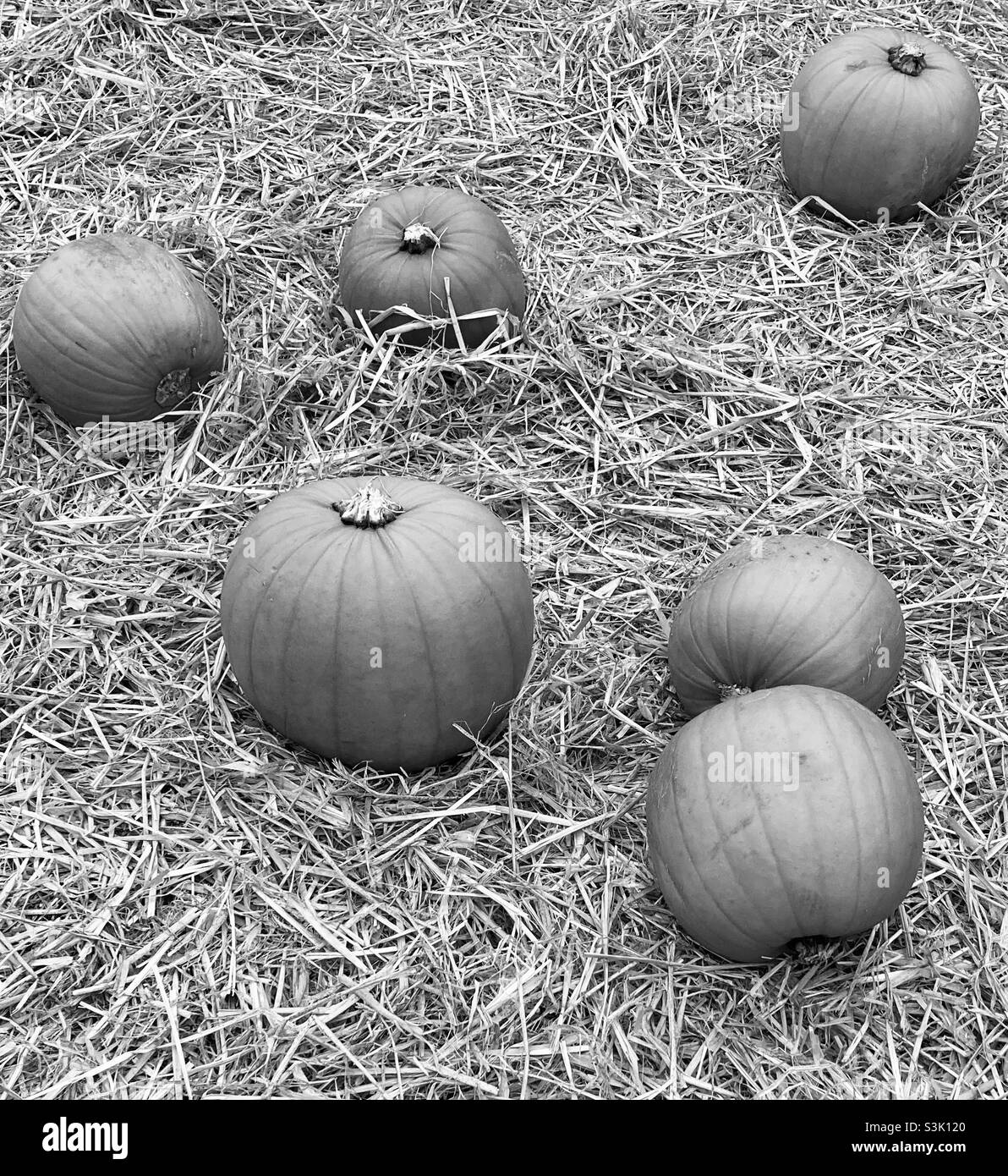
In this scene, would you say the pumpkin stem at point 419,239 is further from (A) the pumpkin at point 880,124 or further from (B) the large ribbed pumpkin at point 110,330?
(A) the pumpkin at point 880,124

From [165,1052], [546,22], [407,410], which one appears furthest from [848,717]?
[546,22]

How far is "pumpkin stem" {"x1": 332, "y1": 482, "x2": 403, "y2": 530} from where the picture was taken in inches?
132

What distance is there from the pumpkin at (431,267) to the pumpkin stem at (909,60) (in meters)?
2.07

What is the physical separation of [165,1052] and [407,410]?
2523mm

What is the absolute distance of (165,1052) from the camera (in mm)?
2842

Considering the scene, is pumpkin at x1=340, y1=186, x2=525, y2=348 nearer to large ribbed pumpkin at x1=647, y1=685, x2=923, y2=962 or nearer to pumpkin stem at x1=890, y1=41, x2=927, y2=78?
pumpkin stem at x1=890, y1=41, x2=927, y2=78

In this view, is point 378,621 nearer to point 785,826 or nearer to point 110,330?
point 785,826

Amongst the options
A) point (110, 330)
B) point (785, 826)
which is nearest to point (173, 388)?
point (110, 330)

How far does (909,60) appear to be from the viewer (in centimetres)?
539

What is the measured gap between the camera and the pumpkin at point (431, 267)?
462 cm

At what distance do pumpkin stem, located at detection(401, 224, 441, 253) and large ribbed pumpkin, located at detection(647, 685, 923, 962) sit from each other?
2.40 m

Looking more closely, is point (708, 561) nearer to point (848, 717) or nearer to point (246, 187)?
point (848, 717)

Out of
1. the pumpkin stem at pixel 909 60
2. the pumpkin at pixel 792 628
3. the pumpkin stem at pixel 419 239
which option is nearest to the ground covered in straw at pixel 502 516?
the pumpkin at pixel 792 628

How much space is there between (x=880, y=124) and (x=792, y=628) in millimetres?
3068
